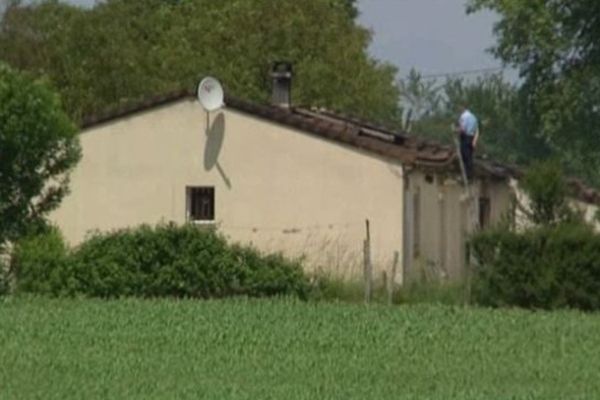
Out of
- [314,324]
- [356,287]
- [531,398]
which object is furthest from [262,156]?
[531,398]

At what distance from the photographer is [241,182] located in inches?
1594

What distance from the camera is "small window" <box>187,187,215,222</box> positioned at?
40875 millimetres

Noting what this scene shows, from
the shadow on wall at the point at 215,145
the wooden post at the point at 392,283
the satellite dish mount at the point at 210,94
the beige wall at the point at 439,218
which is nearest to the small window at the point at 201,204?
the shadow on wall at the point at 215,145

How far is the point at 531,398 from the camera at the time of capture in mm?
17906

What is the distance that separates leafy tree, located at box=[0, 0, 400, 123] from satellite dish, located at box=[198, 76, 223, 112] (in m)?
16.2

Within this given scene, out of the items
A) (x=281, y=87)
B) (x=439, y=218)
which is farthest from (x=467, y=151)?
(x=281, y=87)

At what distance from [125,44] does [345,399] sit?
39.9 meters

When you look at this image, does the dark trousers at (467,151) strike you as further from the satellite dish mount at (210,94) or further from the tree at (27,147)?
the tree at (27,147)

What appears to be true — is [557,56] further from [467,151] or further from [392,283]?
[392,283]

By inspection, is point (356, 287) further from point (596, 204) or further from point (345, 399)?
point (345, 399)

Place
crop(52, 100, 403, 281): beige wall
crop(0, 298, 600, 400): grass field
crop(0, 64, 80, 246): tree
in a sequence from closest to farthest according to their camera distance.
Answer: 1. crop(0, 298, 600, 400): grass field
2. crop(0, 64, 80, 246): tree
3. crop(52, 100, 403, 281): beige wall

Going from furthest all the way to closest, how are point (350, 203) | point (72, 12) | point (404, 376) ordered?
point (72, 12) < point (350, 203) < point (404, 376)

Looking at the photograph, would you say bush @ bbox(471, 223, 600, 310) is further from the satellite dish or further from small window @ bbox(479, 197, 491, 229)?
small window @ bbox(479, 197, 491, 229)

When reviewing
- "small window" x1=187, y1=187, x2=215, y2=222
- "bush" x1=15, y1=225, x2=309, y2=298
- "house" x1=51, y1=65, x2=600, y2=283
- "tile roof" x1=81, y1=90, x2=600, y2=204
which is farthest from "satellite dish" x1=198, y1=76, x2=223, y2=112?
"bush" x1=15, y1=225, x2=309, y2=298
